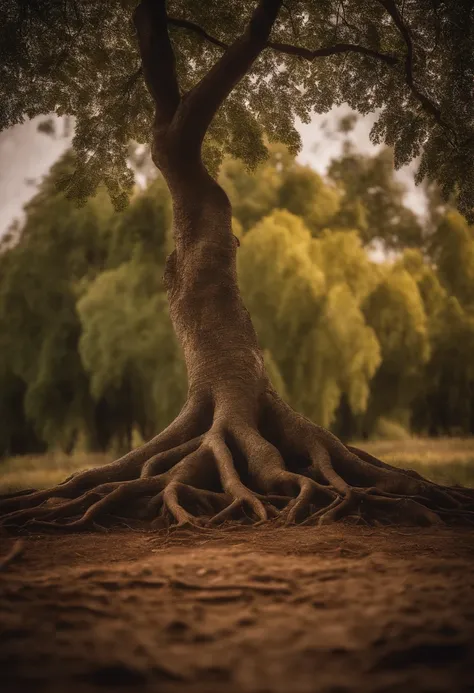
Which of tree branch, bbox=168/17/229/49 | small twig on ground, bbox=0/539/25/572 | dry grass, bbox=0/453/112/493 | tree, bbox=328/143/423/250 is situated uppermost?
tree, bbox=328/143/423/250

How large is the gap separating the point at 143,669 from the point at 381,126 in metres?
7.07

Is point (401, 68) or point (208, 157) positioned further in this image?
point (208, 157)

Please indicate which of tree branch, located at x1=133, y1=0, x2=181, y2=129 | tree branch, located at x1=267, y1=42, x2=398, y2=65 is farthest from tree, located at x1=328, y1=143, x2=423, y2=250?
tree branch, located at x1=133, y1=0, x2=181, y2=129

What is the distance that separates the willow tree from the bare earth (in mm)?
1172

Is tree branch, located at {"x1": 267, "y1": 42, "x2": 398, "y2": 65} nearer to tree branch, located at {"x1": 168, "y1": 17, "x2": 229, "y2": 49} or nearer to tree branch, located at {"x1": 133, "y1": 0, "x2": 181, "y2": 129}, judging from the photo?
tree branch, located at {"x1": 168, "y1": 17, "x2": 229, "y2": 49}

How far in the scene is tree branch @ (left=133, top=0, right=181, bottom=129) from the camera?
554 cm

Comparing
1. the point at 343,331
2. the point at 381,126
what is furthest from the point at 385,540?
the point at 343,331

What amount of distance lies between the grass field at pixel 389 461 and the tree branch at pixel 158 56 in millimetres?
5170

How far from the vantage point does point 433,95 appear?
6695mm

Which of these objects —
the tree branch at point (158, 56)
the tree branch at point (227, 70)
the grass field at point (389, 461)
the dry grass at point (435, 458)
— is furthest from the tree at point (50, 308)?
the tree branch at point (227, 70)

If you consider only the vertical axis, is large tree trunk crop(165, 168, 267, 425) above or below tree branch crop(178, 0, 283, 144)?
below

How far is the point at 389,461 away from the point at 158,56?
314 inches

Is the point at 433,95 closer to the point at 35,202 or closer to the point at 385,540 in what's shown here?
the point at 385,540

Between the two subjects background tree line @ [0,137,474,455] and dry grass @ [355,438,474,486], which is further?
background tree line @ [0,137,474,455]
